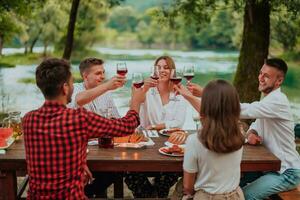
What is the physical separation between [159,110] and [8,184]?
5.36 feet

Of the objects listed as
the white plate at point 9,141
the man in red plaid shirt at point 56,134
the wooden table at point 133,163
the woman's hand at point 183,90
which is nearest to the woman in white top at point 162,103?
the woman's hand at point 183,90

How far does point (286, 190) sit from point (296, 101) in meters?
12.8

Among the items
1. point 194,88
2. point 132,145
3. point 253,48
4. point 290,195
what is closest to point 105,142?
point 132,145

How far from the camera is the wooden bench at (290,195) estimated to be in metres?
2.86

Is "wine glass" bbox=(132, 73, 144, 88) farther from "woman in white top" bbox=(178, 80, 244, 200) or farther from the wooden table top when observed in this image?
"woman in white top" bbox=(178, 80, 244, 200)

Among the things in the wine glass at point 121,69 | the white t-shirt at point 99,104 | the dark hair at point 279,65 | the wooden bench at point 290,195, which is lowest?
the wooden bench at point 290,195

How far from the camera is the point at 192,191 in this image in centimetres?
248

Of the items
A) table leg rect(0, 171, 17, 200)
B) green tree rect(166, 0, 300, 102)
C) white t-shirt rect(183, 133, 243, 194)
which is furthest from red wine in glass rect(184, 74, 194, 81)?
green tree rect(166, 0, 300, 102)

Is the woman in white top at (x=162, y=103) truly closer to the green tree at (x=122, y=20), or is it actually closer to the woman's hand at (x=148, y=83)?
the woman's hand at (x=148, y=83)

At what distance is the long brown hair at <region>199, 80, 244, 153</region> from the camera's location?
221 cm

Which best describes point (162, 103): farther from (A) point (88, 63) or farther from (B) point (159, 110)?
(A) point (88, 63)

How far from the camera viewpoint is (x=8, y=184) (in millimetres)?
2816

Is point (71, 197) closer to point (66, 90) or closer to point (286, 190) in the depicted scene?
point (66, 90)

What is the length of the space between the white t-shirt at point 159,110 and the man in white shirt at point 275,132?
1056mm
